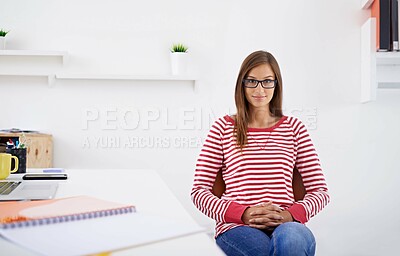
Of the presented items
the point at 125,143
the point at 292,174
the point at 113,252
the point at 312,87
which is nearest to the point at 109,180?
the point at 292,174

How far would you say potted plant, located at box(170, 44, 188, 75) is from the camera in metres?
3.37

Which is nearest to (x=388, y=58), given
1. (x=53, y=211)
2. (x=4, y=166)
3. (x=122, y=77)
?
(x=122, y=77)

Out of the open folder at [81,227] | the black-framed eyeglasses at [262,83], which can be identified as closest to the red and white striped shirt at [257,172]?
the black-framed eyeglasses at [262,83]

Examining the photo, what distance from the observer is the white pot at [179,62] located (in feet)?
11.1

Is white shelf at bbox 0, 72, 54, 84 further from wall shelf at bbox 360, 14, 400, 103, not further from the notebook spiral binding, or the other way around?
the notebook spiral binding

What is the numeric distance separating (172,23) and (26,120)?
103 cm

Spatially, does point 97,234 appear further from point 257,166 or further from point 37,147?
point 37,147

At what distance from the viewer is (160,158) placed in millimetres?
3506

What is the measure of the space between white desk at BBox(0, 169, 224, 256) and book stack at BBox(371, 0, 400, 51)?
6.09 ft

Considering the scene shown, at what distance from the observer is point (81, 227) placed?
0.88 metres

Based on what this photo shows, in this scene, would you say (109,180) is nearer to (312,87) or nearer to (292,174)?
(292,174)

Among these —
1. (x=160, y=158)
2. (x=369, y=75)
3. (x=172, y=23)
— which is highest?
(x=172, y=23)

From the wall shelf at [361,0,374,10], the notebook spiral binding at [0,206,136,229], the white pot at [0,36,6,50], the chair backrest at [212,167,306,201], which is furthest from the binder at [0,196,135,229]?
the wall shelf at [361,0,374,10]

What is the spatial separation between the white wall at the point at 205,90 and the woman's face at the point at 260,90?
1.59 meters
